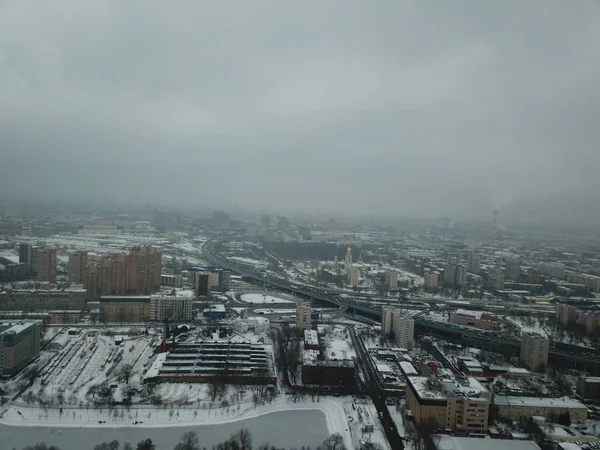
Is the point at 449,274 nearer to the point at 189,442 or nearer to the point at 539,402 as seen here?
the point at 539,402

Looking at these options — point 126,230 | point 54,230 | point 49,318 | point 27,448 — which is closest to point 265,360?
point 27,448

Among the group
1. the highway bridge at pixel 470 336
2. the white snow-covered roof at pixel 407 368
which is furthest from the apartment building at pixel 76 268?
the white snow-covered roof at pixel 407 368

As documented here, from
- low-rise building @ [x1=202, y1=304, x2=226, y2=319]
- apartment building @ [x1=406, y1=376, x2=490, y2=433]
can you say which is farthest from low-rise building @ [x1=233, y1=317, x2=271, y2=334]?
apartment building @ [x1=406, y1=376, x2=490, y2=433]

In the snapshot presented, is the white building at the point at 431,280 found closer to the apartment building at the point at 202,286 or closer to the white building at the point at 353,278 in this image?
the white building at the point at 353,278

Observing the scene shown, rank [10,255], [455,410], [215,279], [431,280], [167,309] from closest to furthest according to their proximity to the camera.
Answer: [455,410]
[167,309]
[10,255]
[215,279]
[431,280]

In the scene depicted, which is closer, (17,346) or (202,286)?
(17,346)

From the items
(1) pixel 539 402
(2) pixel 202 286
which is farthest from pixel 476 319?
(2) pixel 202 286
